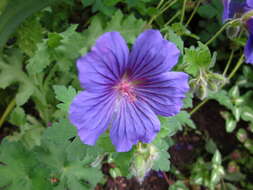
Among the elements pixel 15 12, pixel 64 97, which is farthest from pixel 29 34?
pixel 64 97

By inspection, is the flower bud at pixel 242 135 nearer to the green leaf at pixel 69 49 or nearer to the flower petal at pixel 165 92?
the green leaf at pixel 69 49

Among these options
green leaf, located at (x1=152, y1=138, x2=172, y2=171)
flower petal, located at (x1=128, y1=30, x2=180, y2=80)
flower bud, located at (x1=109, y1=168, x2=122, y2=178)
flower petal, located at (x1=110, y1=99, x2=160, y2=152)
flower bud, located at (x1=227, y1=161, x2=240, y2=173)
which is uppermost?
flower petal, located at (x1=128, y1=30, x2=180, y2=80)

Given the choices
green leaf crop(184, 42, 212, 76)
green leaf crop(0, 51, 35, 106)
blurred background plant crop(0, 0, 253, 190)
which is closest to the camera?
green leaf crop(184, 42, 212, 76)

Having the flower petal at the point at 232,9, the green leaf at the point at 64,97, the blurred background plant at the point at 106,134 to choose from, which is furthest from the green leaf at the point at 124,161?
the flower petal at the point at 232,9

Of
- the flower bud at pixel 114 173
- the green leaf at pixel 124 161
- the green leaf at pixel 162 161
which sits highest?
the green leaf at pixel 124 161

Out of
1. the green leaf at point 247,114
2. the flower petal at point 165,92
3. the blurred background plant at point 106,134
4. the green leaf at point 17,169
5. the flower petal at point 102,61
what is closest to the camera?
the flower petal at point 102,61

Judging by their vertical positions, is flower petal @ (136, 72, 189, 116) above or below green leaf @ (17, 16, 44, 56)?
above

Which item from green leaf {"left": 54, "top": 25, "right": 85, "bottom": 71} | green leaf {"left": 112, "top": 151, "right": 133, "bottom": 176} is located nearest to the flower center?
green leaf {"left": 112, "top": 151, "right": 133, "bottom": 176}

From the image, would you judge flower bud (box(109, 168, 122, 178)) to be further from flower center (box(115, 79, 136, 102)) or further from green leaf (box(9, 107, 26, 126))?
flower center (box(115, 79, 136, 102))
